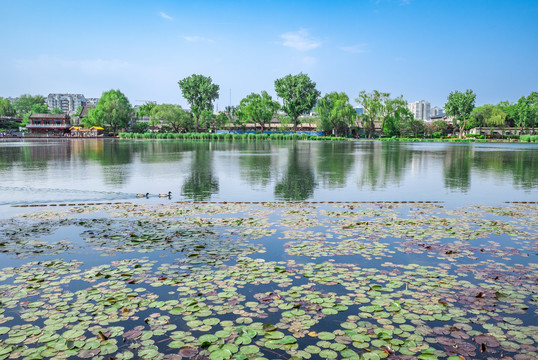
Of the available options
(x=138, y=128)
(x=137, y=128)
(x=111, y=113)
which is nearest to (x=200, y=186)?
(x=111, y=113)

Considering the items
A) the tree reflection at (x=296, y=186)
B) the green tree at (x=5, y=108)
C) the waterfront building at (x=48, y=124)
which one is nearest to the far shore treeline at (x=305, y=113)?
the waterfront building at (x=48, y=124)

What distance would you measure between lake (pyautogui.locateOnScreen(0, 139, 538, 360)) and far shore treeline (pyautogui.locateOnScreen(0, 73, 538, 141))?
296 feet

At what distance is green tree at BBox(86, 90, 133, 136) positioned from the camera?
108 m

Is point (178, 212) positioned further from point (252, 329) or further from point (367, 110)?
point (367, 110)

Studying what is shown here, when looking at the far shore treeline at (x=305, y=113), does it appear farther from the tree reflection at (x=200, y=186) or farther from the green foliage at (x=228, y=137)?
the tree reflection at (x=200, y=186)

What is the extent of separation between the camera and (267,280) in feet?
20.7

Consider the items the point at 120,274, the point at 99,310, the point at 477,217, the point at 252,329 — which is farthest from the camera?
the point at 477,217

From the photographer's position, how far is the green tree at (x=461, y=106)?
378ft

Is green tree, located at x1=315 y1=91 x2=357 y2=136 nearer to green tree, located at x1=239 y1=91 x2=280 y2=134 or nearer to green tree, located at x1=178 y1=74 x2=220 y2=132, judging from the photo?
green tree, located at x1=239 y1=91 x2=280 y2=134

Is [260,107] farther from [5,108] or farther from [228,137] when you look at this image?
[5,108]

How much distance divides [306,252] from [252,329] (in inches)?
128

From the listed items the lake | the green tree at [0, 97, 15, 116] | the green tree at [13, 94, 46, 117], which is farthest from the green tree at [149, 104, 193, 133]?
the green tree at [13, 94, 46, 117]

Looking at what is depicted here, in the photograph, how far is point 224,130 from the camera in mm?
132750

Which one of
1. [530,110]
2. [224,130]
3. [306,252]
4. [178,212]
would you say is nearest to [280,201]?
[178,212]
